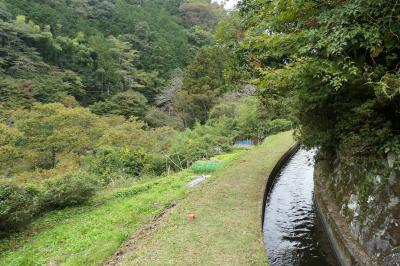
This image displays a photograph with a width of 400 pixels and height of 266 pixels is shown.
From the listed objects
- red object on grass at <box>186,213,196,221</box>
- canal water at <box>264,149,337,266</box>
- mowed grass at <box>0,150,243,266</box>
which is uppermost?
red object on grass at <box>186,213,196,221</box>

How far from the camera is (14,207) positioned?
9297 mm

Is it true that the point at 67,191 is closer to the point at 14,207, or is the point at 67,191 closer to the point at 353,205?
the point at 14,207

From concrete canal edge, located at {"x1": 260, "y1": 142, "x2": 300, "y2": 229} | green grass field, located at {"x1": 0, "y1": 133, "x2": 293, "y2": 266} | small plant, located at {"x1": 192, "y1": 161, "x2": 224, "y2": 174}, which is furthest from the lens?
small plant, located at {"x1": 192, "y1": 161, "x2": 224, "y2": 174}

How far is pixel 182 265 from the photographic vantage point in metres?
6.16

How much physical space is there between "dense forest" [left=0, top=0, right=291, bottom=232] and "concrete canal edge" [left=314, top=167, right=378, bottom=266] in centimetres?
464

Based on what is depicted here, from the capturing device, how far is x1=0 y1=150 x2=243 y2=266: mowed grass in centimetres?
779

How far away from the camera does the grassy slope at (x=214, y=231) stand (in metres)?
6.41

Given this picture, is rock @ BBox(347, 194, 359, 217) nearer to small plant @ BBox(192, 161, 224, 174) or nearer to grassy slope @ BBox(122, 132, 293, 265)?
grassy slope @ BBox(122, 132, 293, 265)

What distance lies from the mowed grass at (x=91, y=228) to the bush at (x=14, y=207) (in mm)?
380

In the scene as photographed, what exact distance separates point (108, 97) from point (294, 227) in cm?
3406

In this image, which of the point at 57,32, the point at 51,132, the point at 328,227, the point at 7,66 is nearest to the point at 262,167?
the point at 328,227

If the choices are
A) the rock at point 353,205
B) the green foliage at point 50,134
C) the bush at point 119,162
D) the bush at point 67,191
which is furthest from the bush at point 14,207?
the green foliage at point 50,134

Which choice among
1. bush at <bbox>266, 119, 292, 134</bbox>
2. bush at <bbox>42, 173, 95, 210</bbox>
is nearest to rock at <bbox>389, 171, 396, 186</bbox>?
bush at <bbox>42, 173, 95, 210</bbox>

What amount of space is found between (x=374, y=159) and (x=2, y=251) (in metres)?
9.01
